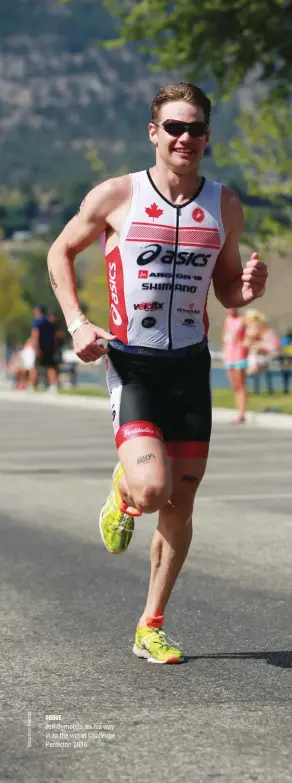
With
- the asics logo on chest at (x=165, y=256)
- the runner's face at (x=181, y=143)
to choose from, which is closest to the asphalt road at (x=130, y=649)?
the asics logo on chest at (x=165, y=256)

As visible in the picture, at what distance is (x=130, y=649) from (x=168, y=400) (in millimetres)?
1033

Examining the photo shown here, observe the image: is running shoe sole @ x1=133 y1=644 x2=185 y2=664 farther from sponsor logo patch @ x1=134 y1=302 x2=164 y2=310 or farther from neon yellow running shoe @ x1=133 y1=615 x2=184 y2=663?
sponsor logo patch @ x1=134 y1=302 x2=164 y2=310

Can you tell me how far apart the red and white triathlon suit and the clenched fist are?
187mm

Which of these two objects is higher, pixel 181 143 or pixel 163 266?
pixel 181 143

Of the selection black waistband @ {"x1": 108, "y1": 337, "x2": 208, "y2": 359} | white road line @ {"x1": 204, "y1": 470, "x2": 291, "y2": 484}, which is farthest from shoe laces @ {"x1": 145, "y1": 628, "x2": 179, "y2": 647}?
white road line @ {"x1": 204, "y1": 470, "x2": 291, "y2": 484}

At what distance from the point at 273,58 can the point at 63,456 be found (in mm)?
8183

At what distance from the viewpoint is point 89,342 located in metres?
6.87

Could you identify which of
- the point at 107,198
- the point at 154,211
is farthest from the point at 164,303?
the point at 107,198

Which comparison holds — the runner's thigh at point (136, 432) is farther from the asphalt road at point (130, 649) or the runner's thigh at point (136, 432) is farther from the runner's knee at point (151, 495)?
the asphalt road at point (130, 649)

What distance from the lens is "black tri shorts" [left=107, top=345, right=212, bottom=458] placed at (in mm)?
7004

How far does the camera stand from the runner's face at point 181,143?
275 inches

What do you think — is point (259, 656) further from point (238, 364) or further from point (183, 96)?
point (238, 364)

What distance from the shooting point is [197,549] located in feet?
35.6

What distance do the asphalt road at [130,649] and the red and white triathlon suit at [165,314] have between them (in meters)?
0.91
